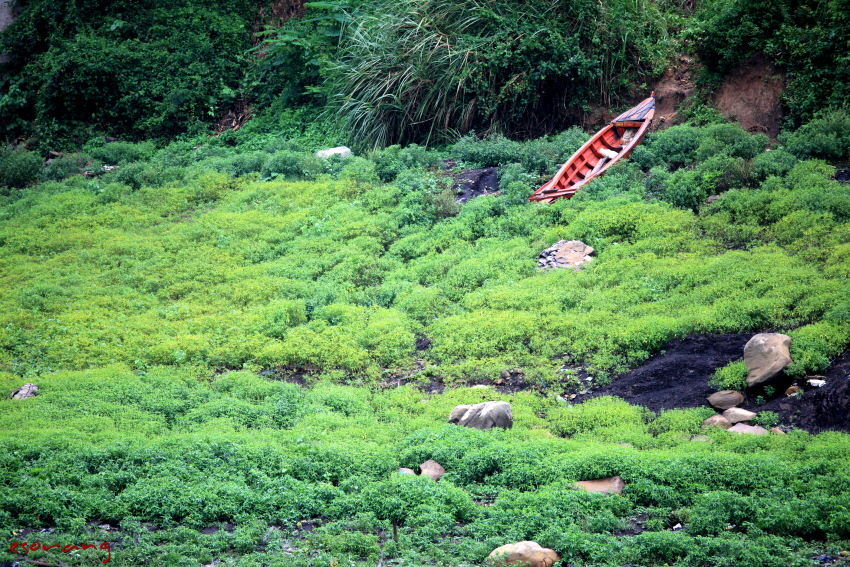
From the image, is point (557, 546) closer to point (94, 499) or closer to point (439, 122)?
point (94, 499)

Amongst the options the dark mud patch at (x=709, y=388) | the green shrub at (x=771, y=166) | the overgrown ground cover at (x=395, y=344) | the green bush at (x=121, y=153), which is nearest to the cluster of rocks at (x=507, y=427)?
the overgrown ground cover at (x=395, y=344)

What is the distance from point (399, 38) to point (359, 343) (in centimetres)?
908

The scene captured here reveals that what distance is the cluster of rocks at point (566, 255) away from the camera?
11.4 meters

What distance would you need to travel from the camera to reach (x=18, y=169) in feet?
55.4

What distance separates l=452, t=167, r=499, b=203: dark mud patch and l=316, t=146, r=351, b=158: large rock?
299cm

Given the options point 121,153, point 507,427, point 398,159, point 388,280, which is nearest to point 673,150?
point 398,159

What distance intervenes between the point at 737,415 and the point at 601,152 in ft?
26.1

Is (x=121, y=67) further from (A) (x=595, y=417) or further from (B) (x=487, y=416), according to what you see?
(A) (x=595, y=417)

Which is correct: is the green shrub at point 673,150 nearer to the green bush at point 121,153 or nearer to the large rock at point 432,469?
the large rock at point 432,469

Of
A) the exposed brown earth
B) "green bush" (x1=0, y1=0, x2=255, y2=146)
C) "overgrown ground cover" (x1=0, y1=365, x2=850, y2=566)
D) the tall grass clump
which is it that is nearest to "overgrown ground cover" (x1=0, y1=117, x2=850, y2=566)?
"overgrown ground cover" (x1=0, y1=365, x2=850, y2=566)

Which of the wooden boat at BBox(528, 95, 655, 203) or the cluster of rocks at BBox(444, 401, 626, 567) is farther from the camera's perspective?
the wooden boat at BBox(528, 95, 655, 203)

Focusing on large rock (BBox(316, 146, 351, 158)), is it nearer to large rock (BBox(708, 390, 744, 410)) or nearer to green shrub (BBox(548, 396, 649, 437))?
Result: green shrub (BBox(548, 396, 649, 437))

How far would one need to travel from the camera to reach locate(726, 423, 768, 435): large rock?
7188 mm

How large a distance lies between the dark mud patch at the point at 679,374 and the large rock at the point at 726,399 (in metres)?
0.12
